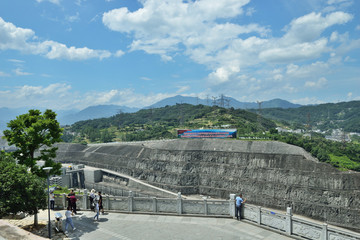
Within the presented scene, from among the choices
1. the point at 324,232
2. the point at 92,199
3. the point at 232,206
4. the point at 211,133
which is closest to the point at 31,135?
the point at 92,199

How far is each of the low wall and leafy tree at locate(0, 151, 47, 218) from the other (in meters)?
4.55

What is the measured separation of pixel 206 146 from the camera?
5553 centimetres

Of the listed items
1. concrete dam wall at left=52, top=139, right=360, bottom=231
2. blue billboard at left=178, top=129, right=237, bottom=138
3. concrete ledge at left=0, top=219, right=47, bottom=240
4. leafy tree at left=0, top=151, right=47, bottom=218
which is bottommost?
concrete dam wall at left=52, top=139, right=360, bottom=231

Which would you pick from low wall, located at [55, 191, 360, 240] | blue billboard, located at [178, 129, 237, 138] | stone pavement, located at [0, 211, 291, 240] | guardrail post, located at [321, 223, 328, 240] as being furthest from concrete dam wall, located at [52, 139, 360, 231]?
stone pavement, located at [0, 211, 291, 240]

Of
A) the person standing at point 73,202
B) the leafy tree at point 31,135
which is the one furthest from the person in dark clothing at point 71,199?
the leafy tree at point 31,135

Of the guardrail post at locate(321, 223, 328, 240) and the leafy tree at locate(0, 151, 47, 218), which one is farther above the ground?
the leafy tree at locate(0, 151, 47, 218)

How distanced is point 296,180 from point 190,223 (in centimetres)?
2741

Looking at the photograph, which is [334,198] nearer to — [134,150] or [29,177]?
[29,177]

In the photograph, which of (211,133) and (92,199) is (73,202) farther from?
(211,133)

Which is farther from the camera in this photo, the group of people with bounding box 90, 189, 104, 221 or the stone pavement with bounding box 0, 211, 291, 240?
the group of people with bounding box 90, 189, 104, 221

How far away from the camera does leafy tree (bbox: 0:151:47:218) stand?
14484 mm

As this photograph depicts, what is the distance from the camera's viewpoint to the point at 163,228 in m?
15.5

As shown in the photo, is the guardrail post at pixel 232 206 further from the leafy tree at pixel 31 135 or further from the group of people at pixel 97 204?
the leafy tree at pixel 31 135

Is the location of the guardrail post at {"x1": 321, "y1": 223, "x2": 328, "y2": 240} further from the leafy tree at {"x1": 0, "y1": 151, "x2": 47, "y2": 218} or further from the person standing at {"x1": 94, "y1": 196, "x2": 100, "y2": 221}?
the leafy tree at {"x1": 0, "y1": 151, "x2": 47, "y2": 218}
